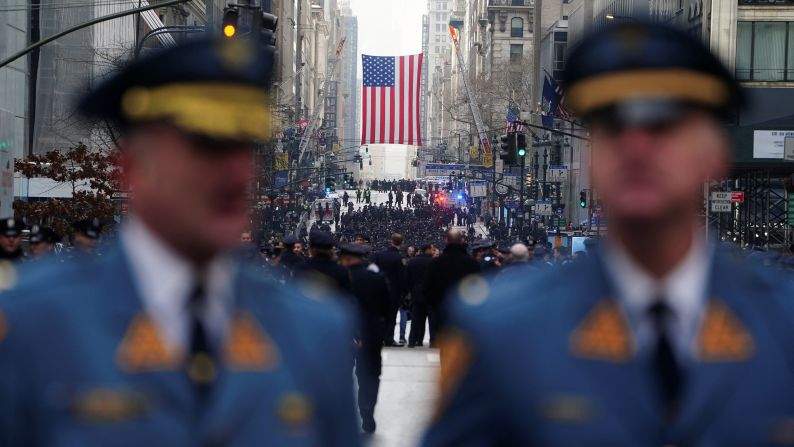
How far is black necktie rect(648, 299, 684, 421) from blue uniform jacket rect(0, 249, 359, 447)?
66cm

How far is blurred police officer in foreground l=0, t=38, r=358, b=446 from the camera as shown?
106 inches

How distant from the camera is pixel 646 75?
2838 millimetres

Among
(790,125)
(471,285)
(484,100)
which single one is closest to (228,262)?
(471,285)

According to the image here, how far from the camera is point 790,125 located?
50.3 metres

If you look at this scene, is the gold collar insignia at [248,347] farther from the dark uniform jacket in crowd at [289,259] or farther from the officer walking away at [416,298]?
the officer walking away at [416,298]

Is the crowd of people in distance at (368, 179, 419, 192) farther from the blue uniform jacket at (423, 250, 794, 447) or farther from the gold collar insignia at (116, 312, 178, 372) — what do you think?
the gold collar insignia at (116, 312, 178, 372)

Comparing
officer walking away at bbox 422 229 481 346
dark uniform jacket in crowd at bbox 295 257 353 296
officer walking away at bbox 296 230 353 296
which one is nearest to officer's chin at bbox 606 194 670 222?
dark uniform jacket in crowd at bbox 295 257 353 296

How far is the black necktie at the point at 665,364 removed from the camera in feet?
9.16

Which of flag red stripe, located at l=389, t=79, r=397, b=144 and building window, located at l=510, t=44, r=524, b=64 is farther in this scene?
building window, located at l=510, t=44, r=524, b=64

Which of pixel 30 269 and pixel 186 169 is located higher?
pixel 186 169

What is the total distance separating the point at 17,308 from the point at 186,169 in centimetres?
42

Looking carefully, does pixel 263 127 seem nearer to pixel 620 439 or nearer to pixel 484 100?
pixel 620 439

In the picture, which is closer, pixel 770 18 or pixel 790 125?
pixel 790 125

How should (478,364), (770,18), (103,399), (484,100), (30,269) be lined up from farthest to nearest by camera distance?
(484,100) → (770,18) → (30,269) → (478,364) → (103,399)
